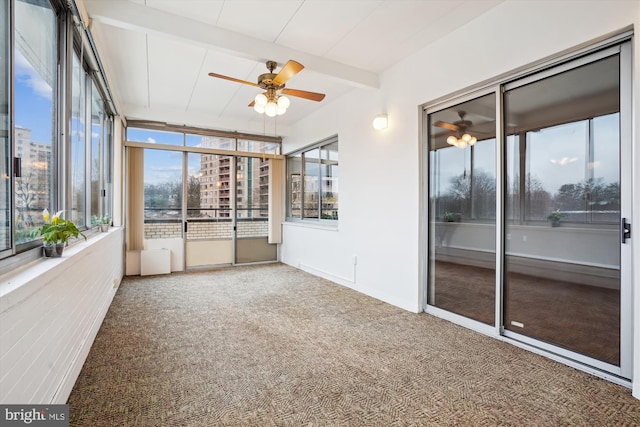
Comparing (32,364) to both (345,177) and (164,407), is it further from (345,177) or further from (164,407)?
(345,177)

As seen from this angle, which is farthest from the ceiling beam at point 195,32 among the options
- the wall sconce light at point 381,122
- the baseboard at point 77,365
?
the baseboard at point 77,365

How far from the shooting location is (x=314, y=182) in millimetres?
5871

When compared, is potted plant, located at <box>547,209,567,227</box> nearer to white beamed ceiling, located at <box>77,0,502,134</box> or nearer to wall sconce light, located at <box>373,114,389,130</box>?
white beamed ceiling, located at <box>77,0,502,134</box>

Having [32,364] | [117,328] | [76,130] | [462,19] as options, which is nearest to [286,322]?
[117,328]

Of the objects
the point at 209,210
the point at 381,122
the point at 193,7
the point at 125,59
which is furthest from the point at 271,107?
the point at 209,210

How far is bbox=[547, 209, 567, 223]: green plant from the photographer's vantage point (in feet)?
8.09

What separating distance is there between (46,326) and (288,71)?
258 centimetres

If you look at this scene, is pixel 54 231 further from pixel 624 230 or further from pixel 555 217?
pixel 624 230

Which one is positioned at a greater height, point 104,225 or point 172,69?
point 172,69

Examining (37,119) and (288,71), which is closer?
(37,119)

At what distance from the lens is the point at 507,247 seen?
2.85 m

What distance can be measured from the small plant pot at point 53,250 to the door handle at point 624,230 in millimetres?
3616

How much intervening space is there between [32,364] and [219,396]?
3.25ft

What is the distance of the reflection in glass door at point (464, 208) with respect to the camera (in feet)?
9.84
